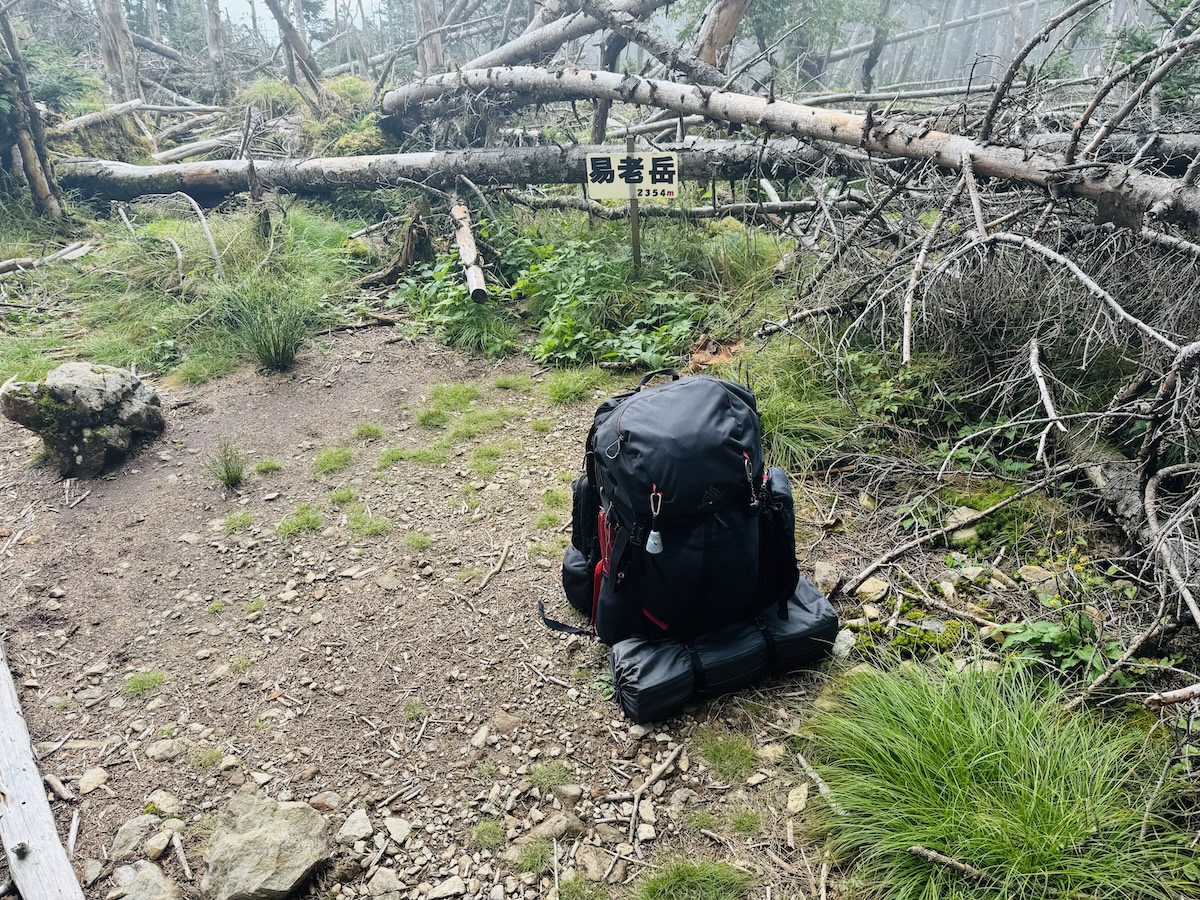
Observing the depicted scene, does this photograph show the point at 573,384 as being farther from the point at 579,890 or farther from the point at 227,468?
the point at 579,890

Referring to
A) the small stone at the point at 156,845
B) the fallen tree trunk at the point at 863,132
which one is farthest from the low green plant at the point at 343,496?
the fallen tree trunk at the point at 863,132

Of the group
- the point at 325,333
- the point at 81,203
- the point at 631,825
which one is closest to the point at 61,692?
the point at 631,825

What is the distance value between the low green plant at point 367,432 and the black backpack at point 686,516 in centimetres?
273

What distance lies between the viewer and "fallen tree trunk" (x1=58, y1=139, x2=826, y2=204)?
6734 mm

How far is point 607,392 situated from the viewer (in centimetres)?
→ 529

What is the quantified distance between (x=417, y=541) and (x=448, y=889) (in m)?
2.01

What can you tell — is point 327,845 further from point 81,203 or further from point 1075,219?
point 81,203

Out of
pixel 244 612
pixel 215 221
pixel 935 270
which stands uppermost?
pixel 935 270

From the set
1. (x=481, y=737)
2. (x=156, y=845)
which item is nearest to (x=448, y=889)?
(x=481, y=737)

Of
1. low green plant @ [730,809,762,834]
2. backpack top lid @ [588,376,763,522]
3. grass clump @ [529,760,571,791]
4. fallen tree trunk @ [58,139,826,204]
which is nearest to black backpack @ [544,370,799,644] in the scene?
backpack top lid @ [588,376,763,522]

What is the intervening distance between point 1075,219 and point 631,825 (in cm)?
418

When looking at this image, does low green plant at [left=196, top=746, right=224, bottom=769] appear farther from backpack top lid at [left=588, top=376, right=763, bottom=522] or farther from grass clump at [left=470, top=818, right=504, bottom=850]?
backpack top lid at [left=588, top=376, right=763, bottom=522]

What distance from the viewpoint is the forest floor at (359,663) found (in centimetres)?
241

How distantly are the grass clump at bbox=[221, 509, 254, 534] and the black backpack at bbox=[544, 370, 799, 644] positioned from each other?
8.37 ft
